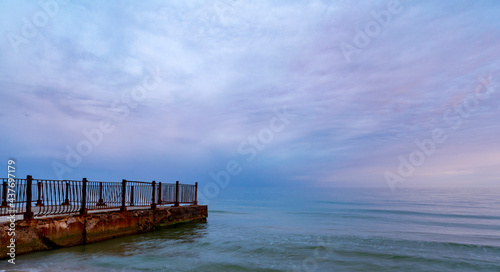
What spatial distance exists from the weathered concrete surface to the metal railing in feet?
1.36

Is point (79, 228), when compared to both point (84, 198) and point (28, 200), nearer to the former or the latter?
point (84, 198)

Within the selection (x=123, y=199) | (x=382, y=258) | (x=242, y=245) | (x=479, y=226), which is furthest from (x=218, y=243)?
(x=479, y=226)

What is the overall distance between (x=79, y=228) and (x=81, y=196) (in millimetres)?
1564

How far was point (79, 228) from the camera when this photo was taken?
13.4 metres

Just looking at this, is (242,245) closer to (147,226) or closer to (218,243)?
(218,243)

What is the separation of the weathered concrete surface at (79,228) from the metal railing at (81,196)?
1.36 feet

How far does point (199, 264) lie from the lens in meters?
12.0

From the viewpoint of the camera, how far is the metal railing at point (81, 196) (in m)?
12.1

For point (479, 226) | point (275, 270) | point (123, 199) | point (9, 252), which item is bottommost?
point (479, 226)

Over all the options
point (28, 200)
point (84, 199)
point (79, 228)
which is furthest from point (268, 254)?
point (28, 200)

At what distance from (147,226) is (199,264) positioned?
23.4 feet

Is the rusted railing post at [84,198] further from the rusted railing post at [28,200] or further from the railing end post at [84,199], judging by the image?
the rusted railing post at [28,200]

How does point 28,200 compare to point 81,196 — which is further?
point 81,196

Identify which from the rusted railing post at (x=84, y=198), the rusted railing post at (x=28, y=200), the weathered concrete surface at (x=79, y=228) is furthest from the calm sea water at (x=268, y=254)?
the rusted railing post at (x=84, y=198)
